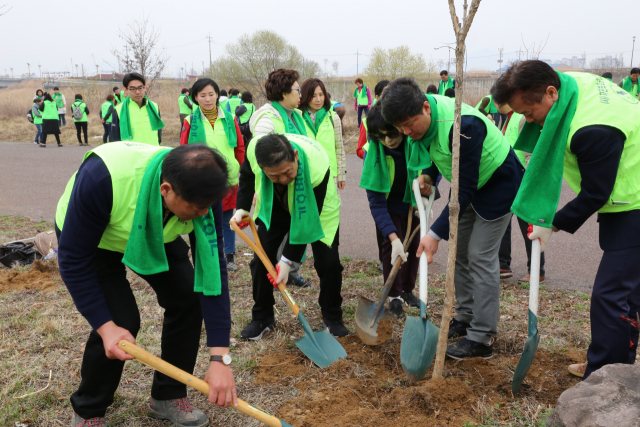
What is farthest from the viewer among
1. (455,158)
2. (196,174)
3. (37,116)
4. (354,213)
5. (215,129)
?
(37,116)

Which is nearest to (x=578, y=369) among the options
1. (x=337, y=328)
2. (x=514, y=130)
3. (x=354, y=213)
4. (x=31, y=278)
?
(x=337, y=328)

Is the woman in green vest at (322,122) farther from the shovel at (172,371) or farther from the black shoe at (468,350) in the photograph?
the shovel at (172,371)

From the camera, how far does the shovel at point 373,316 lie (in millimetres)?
3227

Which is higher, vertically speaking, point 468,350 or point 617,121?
point 617,121

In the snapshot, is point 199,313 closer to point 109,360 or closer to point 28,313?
point 109,360

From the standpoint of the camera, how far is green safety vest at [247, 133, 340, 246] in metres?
3.06

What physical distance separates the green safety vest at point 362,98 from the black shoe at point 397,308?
1194 cm

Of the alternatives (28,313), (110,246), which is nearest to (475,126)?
(110,246)

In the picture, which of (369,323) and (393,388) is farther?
(369,323)

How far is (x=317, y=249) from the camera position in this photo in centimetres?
329

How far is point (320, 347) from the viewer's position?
307 cm

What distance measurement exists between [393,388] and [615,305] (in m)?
1.20

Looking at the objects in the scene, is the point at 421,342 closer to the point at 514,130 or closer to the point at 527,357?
the point at 527,357

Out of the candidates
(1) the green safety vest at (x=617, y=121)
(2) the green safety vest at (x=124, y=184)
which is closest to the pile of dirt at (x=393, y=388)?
(1) the green safety vest at (x=617, y=121)
